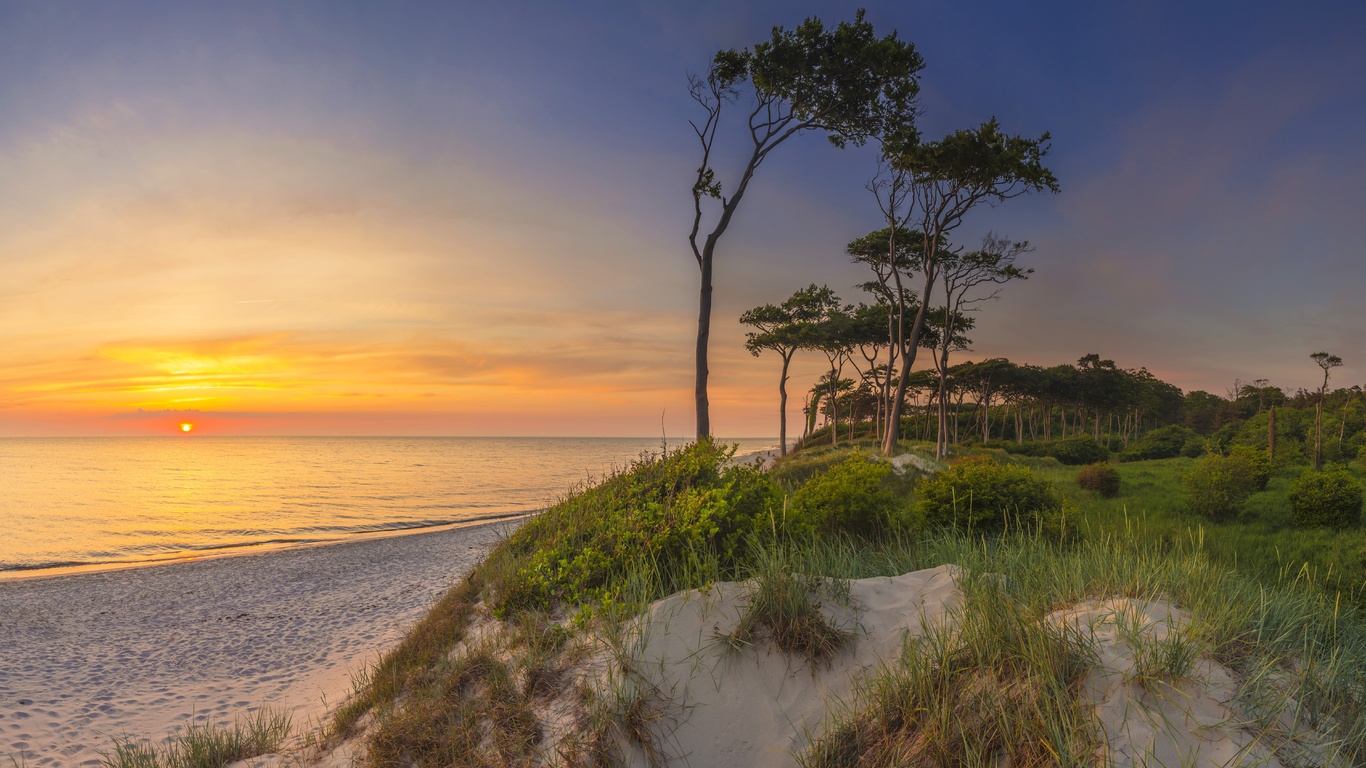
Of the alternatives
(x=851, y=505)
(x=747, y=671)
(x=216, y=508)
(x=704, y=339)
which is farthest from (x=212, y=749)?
(x=216, y=508)

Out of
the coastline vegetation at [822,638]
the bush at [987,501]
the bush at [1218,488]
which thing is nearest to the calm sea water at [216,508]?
the coastline vegetation at [822,638]

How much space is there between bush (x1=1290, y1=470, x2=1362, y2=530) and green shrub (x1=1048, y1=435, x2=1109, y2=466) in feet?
90.0

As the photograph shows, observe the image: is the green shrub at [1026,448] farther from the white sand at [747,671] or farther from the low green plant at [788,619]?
the low green plant at [788,619]

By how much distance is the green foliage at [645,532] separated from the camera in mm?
6438

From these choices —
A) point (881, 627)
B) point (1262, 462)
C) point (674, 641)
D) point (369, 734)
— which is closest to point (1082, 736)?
point (881, 627)

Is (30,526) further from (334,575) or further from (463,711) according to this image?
(463,711)

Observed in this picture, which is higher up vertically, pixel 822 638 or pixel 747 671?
pixel 822 638

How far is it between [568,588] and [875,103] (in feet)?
57.4

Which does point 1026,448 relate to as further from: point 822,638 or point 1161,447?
point 822,638

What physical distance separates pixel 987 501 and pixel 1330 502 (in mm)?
12327

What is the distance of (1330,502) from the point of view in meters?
15.0

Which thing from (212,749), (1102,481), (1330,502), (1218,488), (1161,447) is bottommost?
(212,749)

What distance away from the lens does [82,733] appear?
7.97 metres

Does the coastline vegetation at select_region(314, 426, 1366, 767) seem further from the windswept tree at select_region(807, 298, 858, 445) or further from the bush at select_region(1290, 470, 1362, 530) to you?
the windswept tree at select_region(807, 298, 858, 445)
